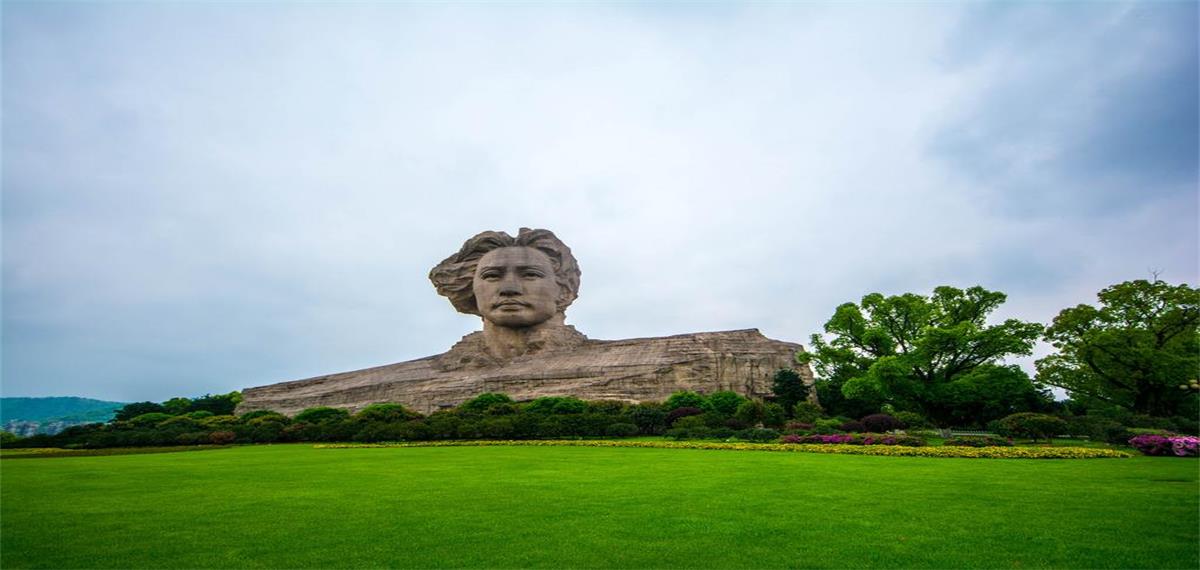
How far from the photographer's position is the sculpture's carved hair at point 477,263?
1312 inches

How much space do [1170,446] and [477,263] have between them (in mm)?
28371

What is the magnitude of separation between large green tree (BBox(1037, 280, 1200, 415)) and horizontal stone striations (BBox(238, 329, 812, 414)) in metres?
8.70

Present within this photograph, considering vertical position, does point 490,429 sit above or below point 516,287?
below

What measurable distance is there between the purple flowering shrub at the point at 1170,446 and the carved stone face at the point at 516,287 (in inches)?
936

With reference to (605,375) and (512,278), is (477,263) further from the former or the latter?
(605,375)

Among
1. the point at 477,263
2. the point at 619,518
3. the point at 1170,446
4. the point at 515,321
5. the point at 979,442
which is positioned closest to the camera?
the point at 619,518

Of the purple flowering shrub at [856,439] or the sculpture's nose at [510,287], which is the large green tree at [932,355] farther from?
the sculpture's nose at [510,287]

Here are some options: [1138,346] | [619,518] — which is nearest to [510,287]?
[1138,346]

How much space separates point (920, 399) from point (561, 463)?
14.8 m

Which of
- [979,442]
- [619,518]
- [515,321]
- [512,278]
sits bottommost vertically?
[979,442]

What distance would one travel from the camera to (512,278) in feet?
102

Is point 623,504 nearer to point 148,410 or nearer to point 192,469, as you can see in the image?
point 192,469

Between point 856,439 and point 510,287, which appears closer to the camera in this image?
point 856,439

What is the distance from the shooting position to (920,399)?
800 inches
